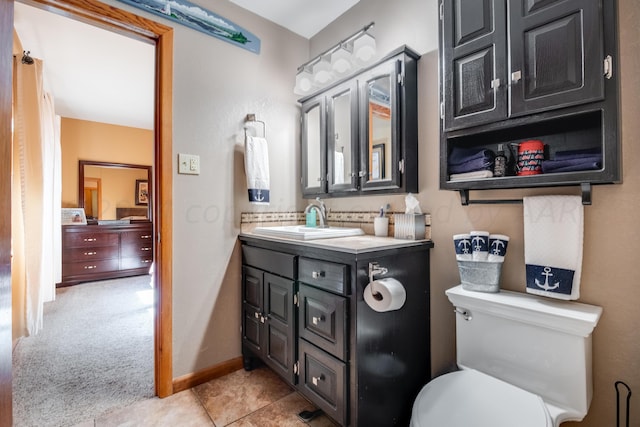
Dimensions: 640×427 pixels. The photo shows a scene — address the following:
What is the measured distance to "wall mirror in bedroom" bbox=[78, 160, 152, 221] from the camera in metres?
4.29

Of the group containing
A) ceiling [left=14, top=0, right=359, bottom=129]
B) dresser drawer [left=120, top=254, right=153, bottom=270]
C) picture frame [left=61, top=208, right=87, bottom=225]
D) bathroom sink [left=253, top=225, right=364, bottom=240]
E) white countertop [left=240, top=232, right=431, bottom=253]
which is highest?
ceiling [left=14, top=0, right=359, bottom=129]

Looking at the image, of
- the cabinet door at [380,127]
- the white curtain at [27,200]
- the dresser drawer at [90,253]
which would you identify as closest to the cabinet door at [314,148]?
the cabinet door at [380,127]

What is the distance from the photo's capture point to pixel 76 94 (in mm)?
3502

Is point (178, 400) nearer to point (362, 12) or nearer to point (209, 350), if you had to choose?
point (209, 350)

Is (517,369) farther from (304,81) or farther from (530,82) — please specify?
(304,81)

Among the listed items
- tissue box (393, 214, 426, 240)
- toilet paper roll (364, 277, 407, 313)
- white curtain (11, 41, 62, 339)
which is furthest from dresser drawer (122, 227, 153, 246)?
toilet paper roll (364, 277, 407, 313)

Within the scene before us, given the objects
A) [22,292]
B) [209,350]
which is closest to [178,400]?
[209,350]

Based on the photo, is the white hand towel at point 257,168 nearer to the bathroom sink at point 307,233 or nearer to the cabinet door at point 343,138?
the bathroom sink at point 307,233

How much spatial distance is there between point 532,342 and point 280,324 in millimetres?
1121

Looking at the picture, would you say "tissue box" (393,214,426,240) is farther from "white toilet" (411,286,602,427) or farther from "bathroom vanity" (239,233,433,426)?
"white toilet" (411,286,602,427)

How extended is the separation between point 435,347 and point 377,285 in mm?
667

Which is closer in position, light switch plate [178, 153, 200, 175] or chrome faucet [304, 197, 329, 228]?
light switch plate [178, 153, 200, 175]

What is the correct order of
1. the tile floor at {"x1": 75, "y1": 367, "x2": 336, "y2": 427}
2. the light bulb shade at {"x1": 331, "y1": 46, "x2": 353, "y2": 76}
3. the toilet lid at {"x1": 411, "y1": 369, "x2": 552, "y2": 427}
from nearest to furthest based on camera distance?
the toilet lid at {"x1": 411, "y1": 369, "x2": 552, "y2": 427} → the tile floor at {"x1": 75, "y1": 367, "x2": 336, "y2": 427} → the light bulb shade at {"x1": 331, "y1": 46, "x2": 353, "y2": 76}

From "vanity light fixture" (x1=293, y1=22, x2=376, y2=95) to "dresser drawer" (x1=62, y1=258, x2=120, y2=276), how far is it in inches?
151
